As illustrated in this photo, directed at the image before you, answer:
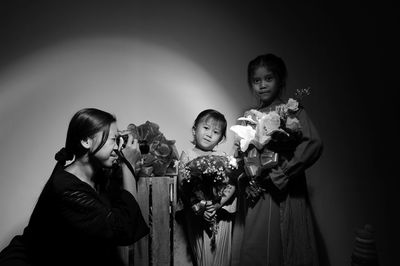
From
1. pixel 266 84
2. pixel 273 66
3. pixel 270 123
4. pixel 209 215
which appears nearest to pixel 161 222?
pixel 209 215

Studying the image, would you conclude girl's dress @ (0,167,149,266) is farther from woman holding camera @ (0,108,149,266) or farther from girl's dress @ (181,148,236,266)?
girl's dress @ (181,148,236,266)

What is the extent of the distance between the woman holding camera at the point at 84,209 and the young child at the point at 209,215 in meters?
0.44

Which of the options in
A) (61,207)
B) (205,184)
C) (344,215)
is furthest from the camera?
(344,215)

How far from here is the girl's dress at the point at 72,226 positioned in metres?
1.43

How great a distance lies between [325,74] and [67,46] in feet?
6.40

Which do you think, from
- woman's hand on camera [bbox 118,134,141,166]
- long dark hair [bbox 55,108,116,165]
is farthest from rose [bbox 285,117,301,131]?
long dark hair [bbox 55,108,116,165]

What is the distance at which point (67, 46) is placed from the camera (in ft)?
7.21

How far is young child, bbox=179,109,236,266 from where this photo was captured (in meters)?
1.90

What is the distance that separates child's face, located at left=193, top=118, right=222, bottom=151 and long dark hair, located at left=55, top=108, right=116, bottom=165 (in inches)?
24.1

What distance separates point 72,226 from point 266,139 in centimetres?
103

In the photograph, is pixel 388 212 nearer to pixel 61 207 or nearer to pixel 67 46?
pixel 61 207

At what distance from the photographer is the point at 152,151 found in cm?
189

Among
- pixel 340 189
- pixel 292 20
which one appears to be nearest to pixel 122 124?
pixel 292 20

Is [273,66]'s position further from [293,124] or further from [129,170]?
[129,170]
